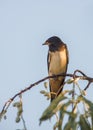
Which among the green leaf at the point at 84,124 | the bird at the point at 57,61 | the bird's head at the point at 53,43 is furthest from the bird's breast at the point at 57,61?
the green leaf at the point at 84,124

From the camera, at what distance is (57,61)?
25.9 feet

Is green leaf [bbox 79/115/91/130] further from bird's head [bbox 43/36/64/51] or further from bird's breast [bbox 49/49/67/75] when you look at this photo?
bird's head [bbox 43/36/64/51]

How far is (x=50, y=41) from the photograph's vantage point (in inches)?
335

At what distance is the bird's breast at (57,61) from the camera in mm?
7883

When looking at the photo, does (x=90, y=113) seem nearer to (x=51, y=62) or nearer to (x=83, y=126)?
(x=83, y=126)

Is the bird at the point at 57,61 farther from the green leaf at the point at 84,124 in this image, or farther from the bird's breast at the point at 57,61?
the green leaf at the point at 84,124

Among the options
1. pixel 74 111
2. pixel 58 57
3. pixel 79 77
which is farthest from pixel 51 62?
pixel 74 111

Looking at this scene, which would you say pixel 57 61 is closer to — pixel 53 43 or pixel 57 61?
pixel 57 61

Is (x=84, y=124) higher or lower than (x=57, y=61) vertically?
higher

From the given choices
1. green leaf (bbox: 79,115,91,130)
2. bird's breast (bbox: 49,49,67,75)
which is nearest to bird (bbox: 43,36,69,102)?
bird's breast (bbox: 49,49,67,75)

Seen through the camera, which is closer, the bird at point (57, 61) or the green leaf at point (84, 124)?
the green leaf at point (84, 124)

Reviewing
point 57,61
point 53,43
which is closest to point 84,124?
point 57,61

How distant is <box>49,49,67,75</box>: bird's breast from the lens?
7.88 meters

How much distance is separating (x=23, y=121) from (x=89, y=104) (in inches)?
17.1
